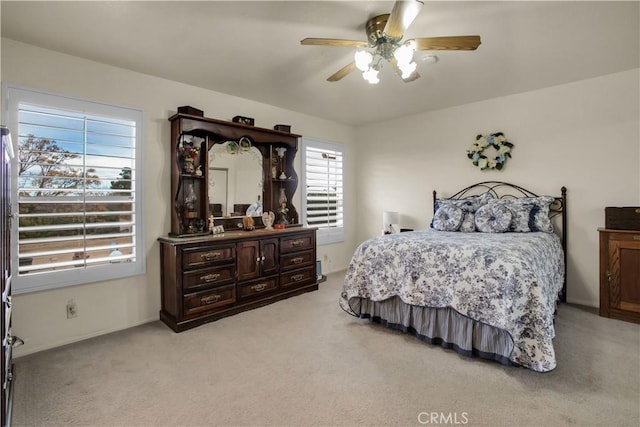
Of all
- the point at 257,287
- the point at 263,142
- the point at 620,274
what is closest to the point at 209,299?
the point at 257,287

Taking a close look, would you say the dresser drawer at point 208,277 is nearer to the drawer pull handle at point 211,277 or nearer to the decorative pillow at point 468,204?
the drawer pull handle at point 211,277

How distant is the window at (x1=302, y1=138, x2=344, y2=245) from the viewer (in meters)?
4.75

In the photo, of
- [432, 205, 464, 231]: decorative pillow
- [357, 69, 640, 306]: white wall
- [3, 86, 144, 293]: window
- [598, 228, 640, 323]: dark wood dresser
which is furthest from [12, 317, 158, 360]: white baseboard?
[598, 228, 640, 323]: dark wood dresser

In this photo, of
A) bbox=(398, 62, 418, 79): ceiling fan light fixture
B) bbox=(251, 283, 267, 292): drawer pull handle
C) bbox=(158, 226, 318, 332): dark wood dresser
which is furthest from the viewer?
bbox=(251, 283, 267, 292): drawer pull handle

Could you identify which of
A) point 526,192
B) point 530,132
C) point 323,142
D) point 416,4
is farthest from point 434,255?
point 323,142

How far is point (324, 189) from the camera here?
5.00 m

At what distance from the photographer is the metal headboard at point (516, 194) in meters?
3.61

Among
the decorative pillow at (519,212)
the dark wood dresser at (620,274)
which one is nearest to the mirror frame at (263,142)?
the decorative pillow at (519,212)

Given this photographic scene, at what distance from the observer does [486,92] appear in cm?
Answer: 381

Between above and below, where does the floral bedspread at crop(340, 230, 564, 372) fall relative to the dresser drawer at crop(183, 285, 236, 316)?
above

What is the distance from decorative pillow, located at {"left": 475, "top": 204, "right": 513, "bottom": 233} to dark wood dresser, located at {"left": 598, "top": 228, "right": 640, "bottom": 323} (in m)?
0.83

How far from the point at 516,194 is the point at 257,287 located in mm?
3420

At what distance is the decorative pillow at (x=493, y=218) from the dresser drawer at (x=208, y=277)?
286 cm

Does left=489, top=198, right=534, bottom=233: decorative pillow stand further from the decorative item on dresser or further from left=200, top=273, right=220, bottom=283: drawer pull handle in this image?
left=200, top=273, right=220, bottom=283: drawer pull handle
